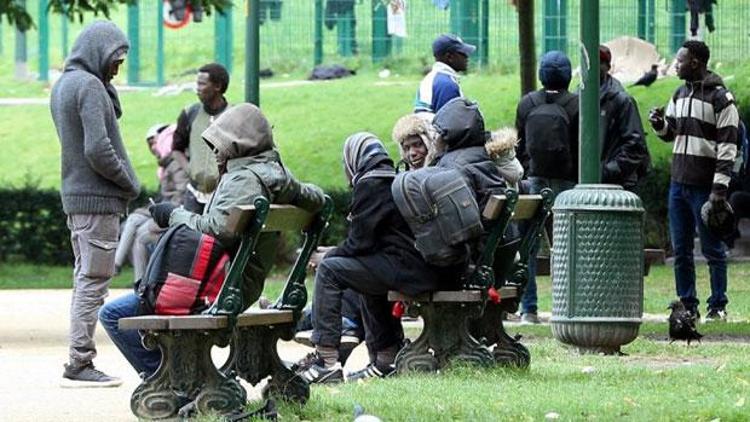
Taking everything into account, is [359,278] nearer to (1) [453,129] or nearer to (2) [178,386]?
(1) [453,129]

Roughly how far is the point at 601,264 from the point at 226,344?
3.83 metres

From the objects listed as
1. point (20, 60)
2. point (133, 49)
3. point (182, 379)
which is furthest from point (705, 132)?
point (20, 60)

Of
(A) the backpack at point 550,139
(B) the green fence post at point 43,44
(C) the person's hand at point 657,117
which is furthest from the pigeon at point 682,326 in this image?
(B) the green fence post at point 43,44

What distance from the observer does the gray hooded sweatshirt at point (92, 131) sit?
10.6m

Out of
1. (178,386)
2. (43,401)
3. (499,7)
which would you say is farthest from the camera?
(499,7)

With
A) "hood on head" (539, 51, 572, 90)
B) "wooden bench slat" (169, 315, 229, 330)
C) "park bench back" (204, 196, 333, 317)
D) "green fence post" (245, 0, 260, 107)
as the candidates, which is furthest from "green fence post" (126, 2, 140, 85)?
"wooden bench slat" (169, 315, 229, 330)

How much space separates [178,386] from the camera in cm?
846

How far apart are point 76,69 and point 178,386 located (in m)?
2.89

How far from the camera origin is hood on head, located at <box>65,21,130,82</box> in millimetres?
10750

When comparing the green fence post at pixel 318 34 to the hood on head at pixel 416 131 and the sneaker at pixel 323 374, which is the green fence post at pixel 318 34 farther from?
the sneaker at pixel 323 374

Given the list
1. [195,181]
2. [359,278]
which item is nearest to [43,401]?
[359,278]

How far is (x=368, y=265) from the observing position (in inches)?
397

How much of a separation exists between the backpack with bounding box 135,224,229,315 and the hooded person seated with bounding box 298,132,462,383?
1.59 m

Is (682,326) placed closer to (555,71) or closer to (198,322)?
(555,71)
